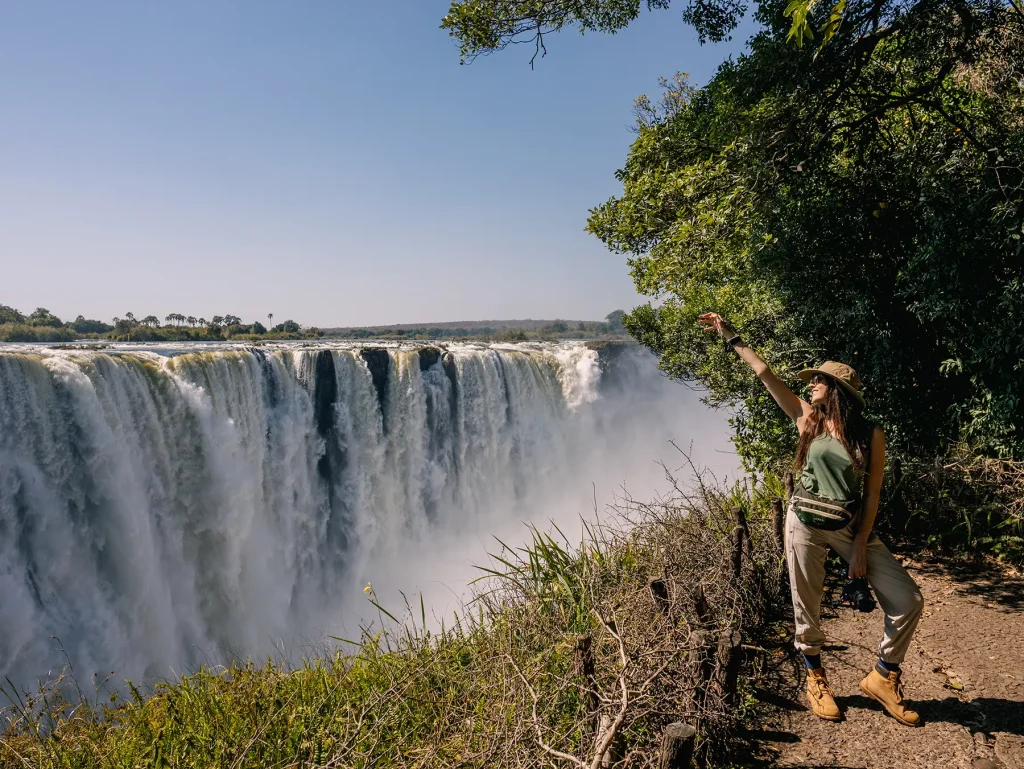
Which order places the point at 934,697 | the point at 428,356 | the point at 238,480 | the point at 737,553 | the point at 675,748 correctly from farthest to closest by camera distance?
the point at 428,356, the point at 238,480, the point at 737,553, the point at 934,697, the point at 675,748

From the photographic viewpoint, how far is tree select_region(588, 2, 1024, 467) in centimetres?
427

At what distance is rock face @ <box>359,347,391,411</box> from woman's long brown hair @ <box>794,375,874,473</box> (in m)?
13.7

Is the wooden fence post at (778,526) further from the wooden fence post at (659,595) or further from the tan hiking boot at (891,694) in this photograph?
the wooden fence post at (659,595)

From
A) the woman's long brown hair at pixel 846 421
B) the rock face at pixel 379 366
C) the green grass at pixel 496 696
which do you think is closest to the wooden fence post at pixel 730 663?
the green grass at pixel 496 696

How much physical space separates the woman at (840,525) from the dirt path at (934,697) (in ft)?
0.36

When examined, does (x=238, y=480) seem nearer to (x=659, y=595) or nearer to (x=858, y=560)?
(x=659, y=595)

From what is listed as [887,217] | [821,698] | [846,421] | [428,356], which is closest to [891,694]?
[821,698]

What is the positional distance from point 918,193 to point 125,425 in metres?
12.0

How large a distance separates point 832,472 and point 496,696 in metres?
1.90

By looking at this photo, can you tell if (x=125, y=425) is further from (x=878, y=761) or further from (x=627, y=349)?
(x=627, y=349)

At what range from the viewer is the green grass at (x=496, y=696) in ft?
8.45

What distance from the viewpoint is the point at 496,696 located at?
9.77 ft

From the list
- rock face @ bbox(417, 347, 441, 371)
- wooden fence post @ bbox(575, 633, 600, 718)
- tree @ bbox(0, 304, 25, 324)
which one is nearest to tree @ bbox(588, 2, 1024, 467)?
wooden fence post @ bbox(575, 633, 600, 718)

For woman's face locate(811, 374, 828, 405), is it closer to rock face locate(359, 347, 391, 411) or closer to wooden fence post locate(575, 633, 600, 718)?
wooden fence post locate(575, 633, 600, 718)
